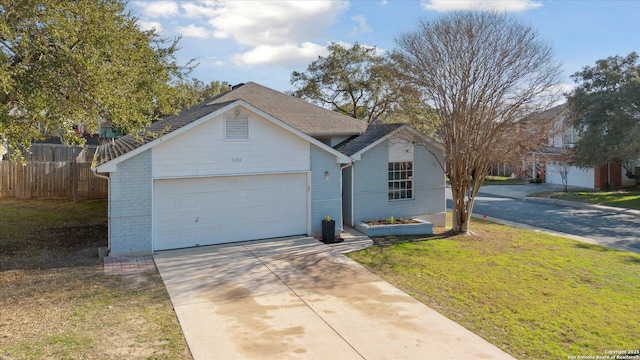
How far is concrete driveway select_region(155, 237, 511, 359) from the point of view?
7.17m

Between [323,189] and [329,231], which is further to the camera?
[323,189]

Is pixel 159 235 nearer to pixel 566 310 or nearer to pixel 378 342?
pixel 378 342

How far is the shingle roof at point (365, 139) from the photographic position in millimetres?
17219

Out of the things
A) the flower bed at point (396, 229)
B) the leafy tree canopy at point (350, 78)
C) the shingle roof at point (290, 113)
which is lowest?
the flower bed at point (396, 229)

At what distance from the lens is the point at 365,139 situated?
706 inches

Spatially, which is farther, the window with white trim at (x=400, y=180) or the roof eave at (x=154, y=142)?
the window with white trim at (x=400, y=180)

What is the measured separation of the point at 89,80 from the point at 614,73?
3040cm

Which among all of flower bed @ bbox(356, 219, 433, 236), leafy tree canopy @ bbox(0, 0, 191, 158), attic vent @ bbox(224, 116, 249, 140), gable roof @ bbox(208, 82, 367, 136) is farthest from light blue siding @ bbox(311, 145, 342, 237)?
leafy tree canopy @ bbox(0, 0, 191, 158)

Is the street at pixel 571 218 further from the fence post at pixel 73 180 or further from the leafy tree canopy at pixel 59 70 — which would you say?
the fence post at pixel 73 180

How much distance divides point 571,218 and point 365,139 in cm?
1181

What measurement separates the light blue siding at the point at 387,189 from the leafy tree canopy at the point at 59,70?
927cm

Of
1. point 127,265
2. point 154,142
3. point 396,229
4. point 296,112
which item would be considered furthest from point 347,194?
point 127,265

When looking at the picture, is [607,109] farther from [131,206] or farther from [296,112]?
[131,206]

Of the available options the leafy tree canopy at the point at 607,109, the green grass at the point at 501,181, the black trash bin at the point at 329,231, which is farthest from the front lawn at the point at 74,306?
the green grass at the point at 501,181
